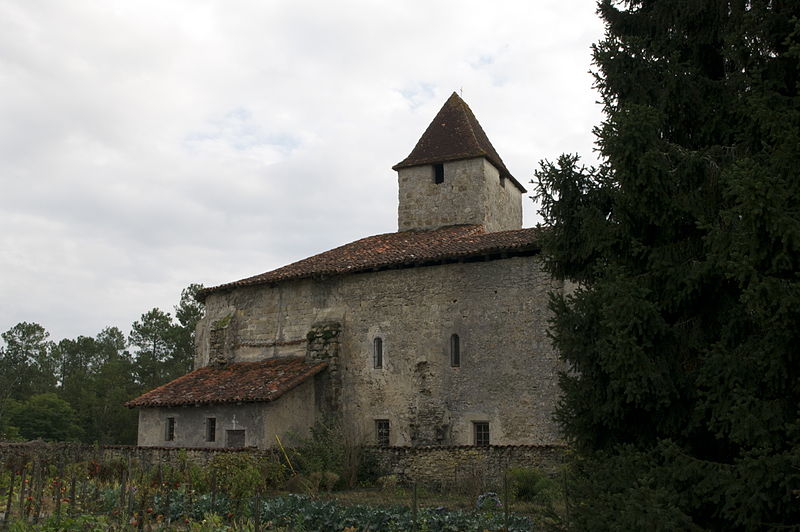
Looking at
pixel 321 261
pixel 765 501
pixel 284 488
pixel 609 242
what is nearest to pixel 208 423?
pixel 284 488

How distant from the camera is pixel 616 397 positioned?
8211mm

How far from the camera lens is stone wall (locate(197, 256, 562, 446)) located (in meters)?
19.8

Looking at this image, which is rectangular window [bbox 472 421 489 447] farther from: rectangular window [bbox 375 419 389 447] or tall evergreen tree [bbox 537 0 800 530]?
tall evergreen tree [bbox 537 0 800 530]

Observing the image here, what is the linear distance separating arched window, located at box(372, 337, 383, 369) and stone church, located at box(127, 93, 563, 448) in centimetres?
3

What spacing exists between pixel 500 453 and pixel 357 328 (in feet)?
22.8

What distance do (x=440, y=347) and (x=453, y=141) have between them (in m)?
9.99

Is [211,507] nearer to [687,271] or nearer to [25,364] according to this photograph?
[687,271]

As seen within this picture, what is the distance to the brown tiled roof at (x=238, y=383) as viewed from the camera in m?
20.8

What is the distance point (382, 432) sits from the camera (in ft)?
71.8

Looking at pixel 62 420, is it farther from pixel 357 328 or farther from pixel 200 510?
pixel 200 510

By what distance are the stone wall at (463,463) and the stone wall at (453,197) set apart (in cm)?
1065

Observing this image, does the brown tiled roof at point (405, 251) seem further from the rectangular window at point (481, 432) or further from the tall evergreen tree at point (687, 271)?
the tall evergreen tree at point (687, 271)

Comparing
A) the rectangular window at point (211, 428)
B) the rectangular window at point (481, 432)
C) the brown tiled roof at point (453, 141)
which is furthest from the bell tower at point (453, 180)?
the rectangular window at point (211, 428)

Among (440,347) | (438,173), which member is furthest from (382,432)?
(438,173)
